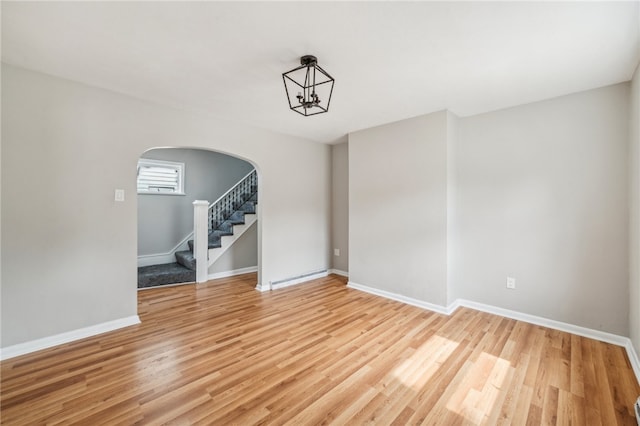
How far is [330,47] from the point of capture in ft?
6.71

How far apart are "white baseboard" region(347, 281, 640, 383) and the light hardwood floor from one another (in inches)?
3.8

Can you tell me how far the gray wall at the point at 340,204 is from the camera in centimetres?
506

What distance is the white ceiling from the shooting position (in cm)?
169

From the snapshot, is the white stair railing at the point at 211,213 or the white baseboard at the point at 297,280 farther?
the white stair railing at the point at 211,213

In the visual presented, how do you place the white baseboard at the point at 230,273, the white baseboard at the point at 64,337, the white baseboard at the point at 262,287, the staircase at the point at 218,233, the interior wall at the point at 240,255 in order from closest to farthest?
the white baseboard at the point at 64,337
the white baseboard at the point at 262,287
the staircase at the point at 218,233
the white baseboard at the point at 230,273
the interior wall at the point at 240,255

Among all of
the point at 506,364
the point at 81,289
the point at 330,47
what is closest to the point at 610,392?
the point at 506,364

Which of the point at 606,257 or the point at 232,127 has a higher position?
the point at 232,127

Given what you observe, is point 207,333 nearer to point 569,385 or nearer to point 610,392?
point 569,385

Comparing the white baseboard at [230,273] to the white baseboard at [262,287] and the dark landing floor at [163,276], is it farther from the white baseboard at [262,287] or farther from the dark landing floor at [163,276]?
the white baseboard at [262,287]

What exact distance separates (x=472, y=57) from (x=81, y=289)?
418 cm

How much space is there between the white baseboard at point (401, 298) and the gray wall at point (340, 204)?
80cm

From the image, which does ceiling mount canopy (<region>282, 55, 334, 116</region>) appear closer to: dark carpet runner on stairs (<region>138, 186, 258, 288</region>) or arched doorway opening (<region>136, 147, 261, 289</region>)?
arched doorway opening (<region>136, 147, 261, 289</region>)

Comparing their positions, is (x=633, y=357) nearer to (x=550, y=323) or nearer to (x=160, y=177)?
(x=550, y=323)

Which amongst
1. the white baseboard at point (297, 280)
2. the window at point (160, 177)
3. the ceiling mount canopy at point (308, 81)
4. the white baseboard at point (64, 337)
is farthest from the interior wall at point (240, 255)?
the ceiling mount canopy at point (308, 81)
